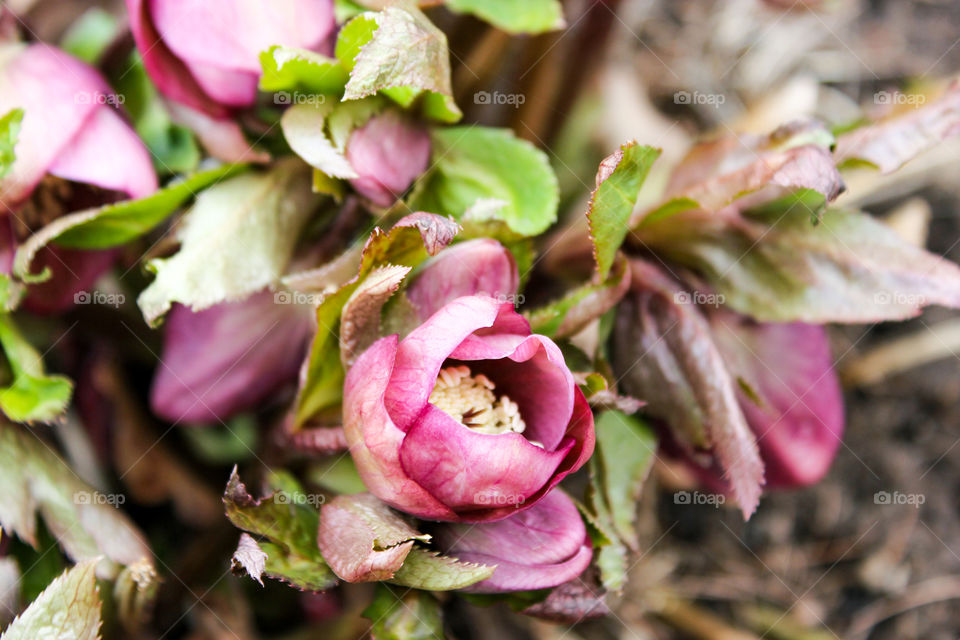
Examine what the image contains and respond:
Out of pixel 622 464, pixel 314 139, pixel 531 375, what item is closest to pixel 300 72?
pixel 314 139

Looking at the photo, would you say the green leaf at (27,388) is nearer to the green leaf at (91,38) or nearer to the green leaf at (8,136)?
the green leaf at (8,136)

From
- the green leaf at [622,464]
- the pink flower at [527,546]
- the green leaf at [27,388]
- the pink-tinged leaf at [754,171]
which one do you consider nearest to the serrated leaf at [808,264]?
the pink-tinged leaf at [754,171]

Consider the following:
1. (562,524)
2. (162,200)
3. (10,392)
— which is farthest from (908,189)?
(10,392)

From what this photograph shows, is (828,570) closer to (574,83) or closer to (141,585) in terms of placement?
(574,83)

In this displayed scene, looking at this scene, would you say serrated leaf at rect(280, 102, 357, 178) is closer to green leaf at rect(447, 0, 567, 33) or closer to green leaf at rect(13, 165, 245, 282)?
green leaf at rect(13, 165, 245, 282)

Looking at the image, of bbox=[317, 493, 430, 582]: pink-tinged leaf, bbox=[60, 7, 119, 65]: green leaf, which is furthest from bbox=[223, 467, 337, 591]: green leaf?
bbox=[60, 7, 119, 65]: green leaf

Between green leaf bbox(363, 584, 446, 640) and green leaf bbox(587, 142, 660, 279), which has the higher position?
green leaf bbox(587, 142, 660, 279)

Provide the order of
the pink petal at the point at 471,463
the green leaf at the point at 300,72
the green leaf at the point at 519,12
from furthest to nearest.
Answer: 1. the green leaf at the point at 519,12
2. the green leaf at the point at 300,72
3. the pink petal at the point at 471,463
